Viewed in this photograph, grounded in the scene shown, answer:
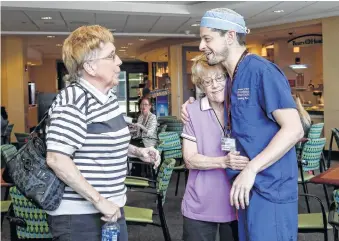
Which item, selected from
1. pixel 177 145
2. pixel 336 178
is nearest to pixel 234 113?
pixel 336 178

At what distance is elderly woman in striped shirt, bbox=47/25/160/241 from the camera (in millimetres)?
1660

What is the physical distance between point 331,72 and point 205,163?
878 cm

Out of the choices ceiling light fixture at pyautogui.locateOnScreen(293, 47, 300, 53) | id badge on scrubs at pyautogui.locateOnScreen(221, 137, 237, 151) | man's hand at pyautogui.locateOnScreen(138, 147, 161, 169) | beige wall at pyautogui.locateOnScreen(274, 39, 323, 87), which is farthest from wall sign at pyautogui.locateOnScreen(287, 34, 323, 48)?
id badge on scrubs at pyautogui.locateOnScreen(221, 137, 237, 151)

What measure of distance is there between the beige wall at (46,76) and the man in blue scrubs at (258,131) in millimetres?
23066

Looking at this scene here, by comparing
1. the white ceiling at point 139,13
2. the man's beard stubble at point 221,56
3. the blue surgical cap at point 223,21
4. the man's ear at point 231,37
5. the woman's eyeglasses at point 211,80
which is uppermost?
the white ceiling at point 139,13

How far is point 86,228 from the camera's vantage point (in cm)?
177

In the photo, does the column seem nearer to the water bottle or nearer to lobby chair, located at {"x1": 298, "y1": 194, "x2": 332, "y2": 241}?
lobby chair, located at {"x1": 298, "y1": 194, "x2": 332, "y2": 241}

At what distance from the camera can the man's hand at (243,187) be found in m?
1.69

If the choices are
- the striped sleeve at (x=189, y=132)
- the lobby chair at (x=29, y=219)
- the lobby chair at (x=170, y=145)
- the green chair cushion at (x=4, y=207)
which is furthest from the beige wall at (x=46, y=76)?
the striped sleeve at (x=189, y=132)

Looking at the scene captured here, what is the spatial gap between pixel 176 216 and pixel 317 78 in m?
11.8

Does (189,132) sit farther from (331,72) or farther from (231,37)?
(331,72)

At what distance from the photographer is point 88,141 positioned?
1715 millimetres

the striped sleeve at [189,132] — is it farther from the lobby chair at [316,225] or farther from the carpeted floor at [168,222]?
the carpeted floor at [168,222]

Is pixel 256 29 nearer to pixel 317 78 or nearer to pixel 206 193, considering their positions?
pixel 317 78
